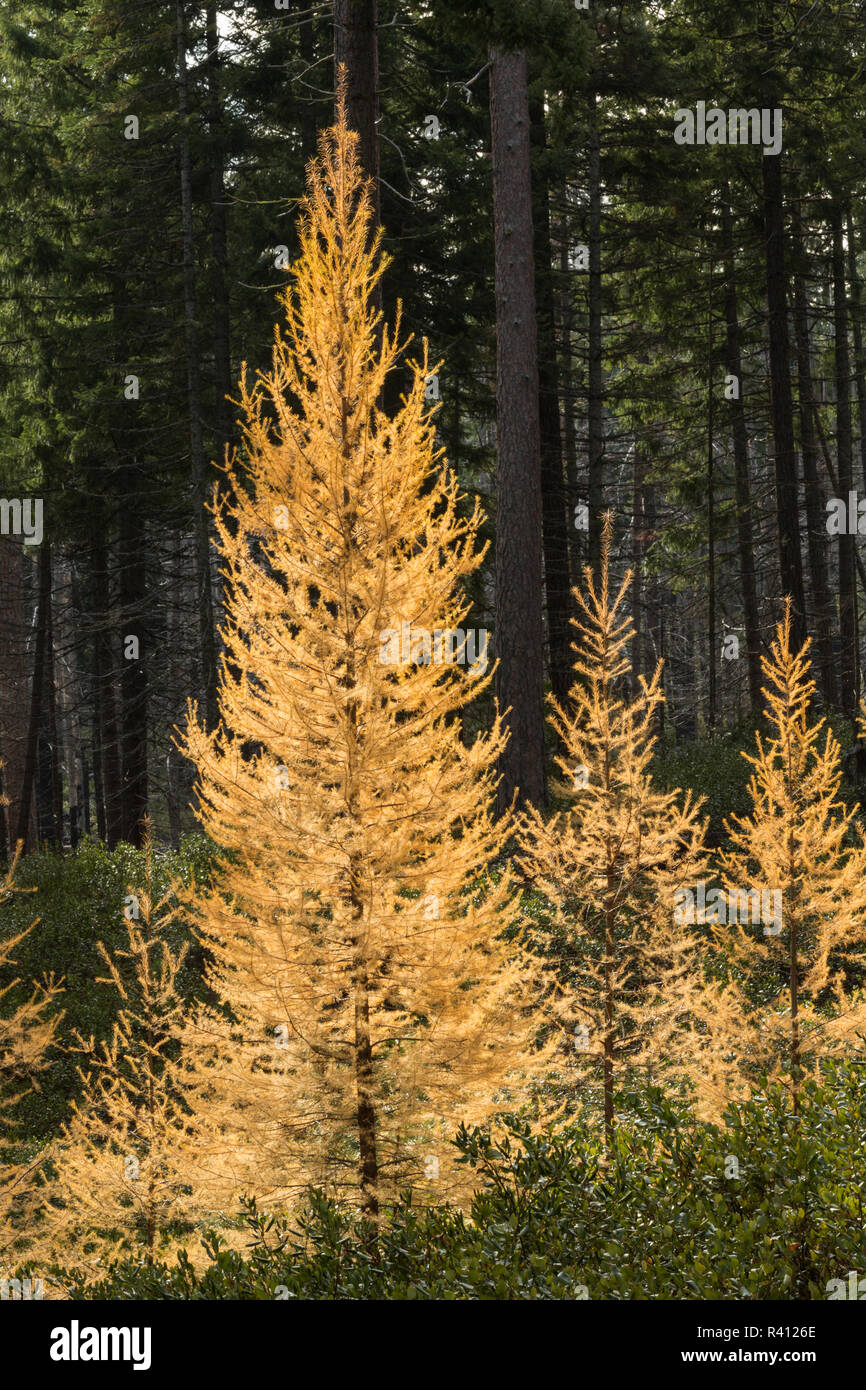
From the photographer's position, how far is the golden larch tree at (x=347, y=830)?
5.64m

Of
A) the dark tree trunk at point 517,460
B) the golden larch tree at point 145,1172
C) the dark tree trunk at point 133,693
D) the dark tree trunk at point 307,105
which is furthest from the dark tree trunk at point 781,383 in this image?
the golden larch tree at point 145,1172

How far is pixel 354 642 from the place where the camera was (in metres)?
5.80

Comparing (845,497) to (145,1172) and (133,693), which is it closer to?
(133,693)

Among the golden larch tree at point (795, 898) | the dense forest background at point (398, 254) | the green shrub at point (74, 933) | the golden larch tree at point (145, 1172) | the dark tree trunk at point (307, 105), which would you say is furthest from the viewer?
the dense forest background at point (398, 254)

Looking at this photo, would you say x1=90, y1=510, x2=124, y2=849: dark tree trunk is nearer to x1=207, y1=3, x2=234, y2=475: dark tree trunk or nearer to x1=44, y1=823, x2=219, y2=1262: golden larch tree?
x1=207, y1=3, x2=234, y2=475: dark tree trunk

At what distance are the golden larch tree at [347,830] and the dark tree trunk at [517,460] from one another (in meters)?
5.85

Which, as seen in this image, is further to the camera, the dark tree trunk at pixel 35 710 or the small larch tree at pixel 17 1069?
the dark tree trunk at pixel 35 710

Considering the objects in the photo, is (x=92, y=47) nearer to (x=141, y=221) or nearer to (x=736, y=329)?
(x=141, y=221)

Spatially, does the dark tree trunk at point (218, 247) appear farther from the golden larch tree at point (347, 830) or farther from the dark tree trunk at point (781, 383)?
the golden larch tree at point (347, 830)

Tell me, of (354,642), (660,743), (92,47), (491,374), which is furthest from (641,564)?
(354,642)

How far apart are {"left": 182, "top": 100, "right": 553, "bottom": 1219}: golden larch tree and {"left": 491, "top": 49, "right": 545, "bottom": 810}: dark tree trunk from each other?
19.2 ft

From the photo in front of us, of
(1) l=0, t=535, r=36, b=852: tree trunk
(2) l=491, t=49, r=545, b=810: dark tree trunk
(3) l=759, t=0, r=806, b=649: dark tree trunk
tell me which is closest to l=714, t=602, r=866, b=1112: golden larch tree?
(2) l=491, t=49, r=545, b=810: dark tree trunk

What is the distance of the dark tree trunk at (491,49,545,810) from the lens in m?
11.9
